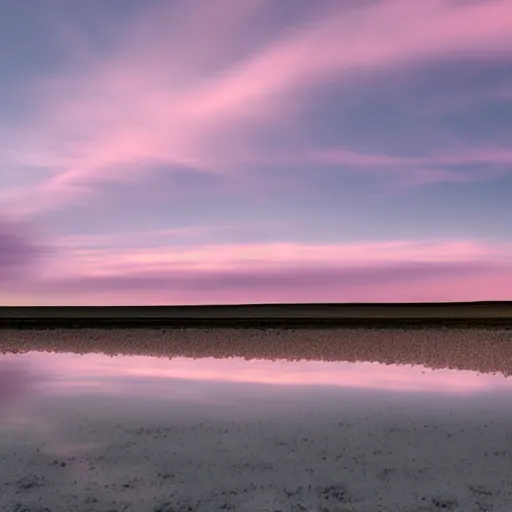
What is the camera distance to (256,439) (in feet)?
45.1

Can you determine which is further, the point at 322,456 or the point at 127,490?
the point at 322,456

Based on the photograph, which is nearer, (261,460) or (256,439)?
(261,460)

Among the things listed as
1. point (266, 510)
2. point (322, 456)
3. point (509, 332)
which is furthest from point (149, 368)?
point (509, 332)

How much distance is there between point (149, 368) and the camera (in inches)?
A: 1023

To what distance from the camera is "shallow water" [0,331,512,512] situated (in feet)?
33.6

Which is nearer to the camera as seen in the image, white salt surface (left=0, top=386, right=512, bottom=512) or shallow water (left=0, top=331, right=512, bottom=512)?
white salt surface (left=0, top=386, right=512, bottom=512)

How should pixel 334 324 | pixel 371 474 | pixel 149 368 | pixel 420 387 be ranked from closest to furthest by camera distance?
1. pixel 371 474
2. pixel 420 387
3. pixel 149 368
4. pixel 334 324

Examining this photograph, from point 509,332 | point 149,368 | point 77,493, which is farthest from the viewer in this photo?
point 509,332

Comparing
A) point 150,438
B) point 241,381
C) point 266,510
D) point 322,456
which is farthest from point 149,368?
point 266,510

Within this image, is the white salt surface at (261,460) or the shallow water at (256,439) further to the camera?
the shallow water at (256,439)

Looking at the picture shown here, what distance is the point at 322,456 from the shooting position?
1245 cm

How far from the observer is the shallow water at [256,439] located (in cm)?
1023

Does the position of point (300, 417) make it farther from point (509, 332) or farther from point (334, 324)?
point (334, 324)

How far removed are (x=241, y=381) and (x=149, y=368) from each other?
5.30 meters
